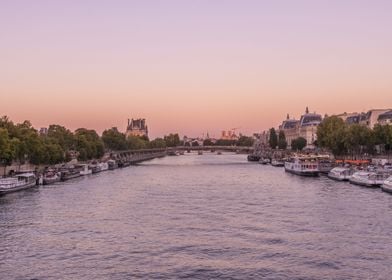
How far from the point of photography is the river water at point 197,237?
29.1 metres

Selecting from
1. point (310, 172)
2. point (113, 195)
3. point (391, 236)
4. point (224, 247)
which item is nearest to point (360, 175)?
point (310, 172)

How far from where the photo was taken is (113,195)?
63719mm

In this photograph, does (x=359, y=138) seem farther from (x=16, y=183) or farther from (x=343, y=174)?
(x=16, y=183)

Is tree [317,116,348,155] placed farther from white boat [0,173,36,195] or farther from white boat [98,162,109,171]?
white boat [0,173,36,195]

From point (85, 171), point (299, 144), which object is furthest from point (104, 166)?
point (299, 144)

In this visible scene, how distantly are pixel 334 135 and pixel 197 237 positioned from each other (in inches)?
3568

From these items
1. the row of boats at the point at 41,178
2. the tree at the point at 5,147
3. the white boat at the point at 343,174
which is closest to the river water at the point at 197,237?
the row of boats at the point at 41,178

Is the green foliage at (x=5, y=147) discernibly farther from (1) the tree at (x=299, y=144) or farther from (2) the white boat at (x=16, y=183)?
(1) the tree at (x=299, y=144)

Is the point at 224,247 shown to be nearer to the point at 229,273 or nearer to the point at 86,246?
the point at 229,273

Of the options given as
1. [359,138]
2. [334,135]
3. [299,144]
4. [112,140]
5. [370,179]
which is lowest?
[370,179]

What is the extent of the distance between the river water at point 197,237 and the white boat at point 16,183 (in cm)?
375

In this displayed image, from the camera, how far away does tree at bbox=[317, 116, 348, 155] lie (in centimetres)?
12081

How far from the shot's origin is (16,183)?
6750 cm

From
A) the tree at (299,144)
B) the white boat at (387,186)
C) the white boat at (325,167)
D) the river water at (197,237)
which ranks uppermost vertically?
the tree at (299,144)
